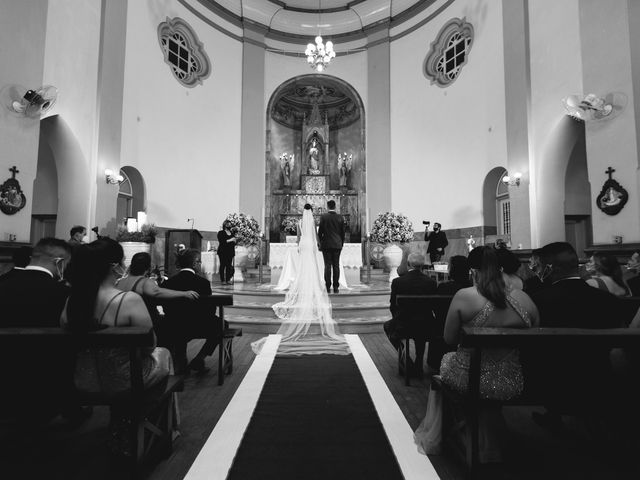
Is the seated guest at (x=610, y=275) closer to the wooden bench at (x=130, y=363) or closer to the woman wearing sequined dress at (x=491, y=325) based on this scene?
the woman wearing sequined dress at (x=491, y=325)

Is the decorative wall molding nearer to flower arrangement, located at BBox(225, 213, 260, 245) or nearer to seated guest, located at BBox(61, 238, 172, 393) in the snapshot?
flower arrangement, located at BBox(225, 213, 260, 245)

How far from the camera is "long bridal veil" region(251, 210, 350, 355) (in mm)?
4805

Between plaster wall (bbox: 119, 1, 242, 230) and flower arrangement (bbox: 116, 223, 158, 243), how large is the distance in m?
1.63

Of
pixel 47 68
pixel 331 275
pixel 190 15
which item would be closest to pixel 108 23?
pixel 47 68

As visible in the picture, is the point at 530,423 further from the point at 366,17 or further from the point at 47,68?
the point at 366,17

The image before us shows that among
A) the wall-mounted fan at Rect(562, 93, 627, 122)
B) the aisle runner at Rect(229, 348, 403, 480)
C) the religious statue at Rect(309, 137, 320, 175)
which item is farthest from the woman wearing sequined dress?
the religious statue at Rect(309, 137, 320, 175)

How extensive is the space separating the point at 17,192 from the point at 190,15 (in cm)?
826

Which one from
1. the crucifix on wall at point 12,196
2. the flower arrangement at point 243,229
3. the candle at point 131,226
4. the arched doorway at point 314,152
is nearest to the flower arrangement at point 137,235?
the candle at point 131,226

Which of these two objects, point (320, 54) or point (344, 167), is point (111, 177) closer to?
point (320, 54)

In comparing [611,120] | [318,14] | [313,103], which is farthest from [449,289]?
[318,14]

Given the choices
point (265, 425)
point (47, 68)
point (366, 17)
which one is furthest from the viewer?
point (366, 17)

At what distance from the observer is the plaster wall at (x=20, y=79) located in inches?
232

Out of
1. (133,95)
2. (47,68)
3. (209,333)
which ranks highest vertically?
(133,95)

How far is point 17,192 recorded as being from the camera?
6055 mm
